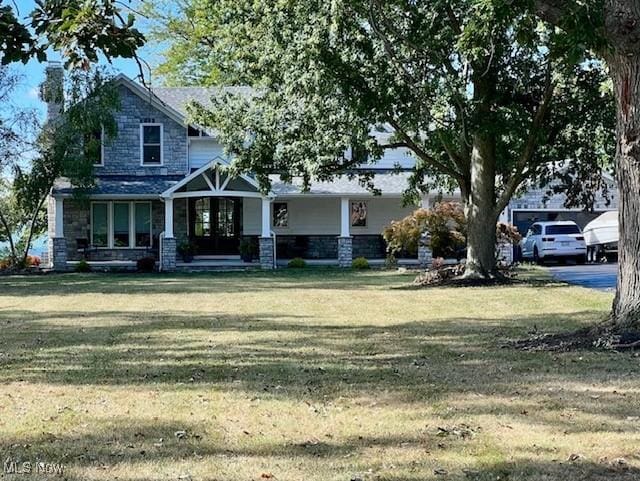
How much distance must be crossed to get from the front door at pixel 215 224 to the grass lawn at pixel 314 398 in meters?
16.7

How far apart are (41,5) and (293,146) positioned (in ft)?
47.5

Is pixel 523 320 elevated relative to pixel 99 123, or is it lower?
lower

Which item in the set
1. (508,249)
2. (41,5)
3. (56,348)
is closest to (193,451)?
(41,5)

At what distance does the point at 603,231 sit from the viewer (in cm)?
2895

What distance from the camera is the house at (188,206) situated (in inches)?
1048

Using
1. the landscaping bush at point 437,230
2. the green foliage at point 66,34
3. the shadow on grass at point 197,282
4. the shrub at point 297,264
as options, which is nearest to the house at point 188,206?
the shrub at point 297,264

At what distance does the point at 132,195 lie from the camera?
26641 millimetres

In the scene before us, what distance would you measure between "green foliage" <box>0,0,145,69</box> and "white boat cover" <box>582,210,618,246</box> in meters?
26.6

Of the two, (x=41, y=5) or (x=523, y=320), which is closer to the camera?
(x=41, y=5)

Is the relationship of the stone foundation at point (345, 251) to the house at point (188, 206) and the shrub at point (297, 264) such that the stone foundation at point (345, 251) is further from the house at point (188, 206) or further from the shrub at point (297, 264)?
the shrub at point (297, 264)

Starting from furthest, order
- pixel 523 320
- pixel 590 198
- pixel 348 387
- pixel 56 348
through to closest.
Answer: pixel 590 198 < pixel 523 320 < pixel 56 348 < pixel 348 387

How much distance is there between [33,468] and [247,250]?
23412 millimetres

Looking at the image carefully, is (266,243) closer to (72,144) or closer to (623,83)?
(72,144)

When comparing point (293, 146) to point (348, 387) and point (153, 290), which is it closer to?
point (153, 290)
